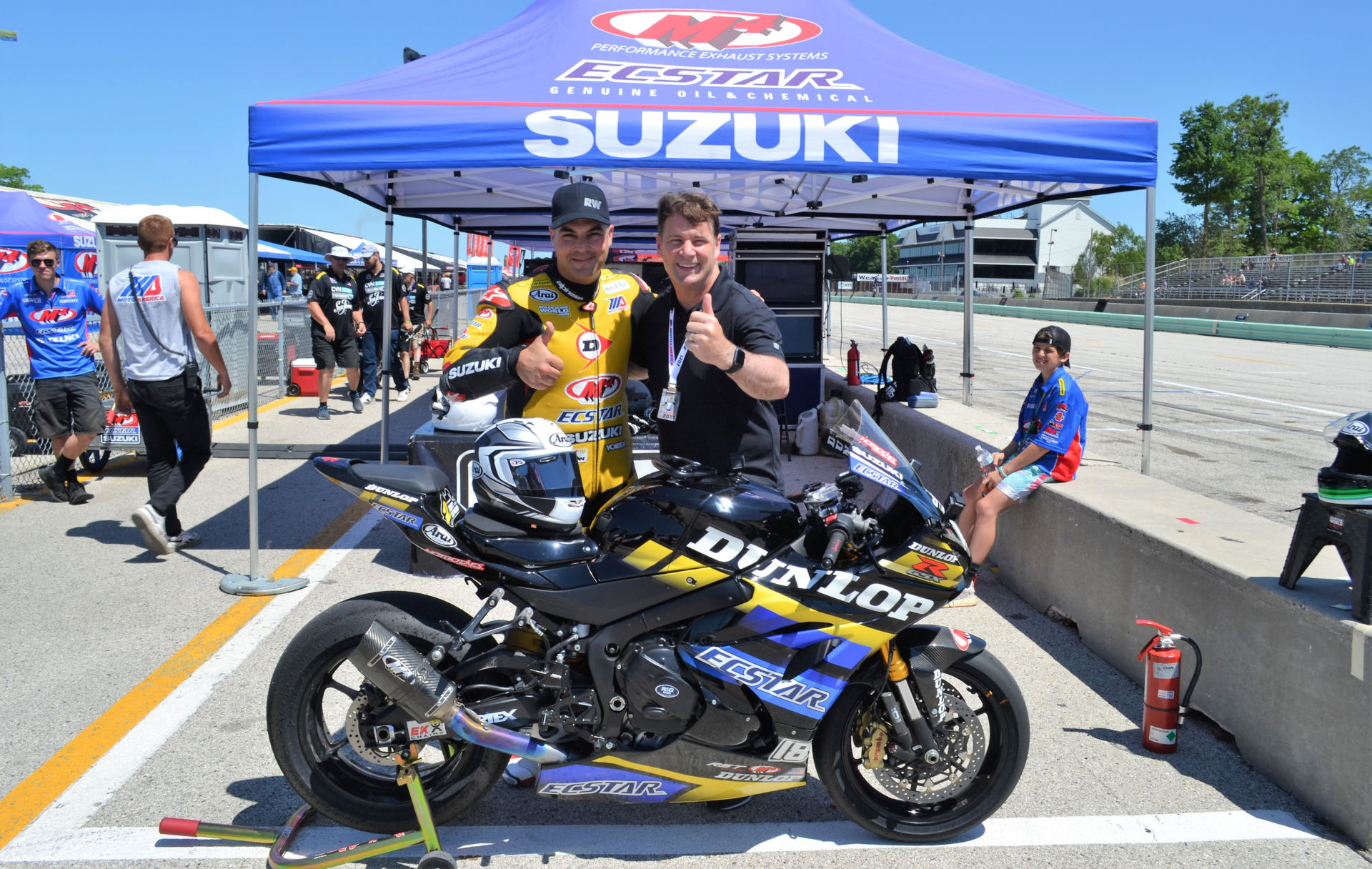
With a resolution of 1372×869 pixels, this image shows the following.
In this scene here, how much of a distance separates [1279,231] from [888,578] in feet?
290

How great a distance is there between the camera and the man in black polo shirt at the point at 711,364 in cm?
299

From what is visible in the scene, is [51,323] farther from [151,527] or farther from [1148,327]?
[1148,327]

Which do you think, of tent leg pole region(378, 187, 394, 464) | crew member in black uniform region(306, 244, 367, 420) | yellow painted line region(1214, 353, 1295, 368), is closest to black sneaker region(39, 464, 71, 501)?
tent leg pole region(378, 187, 394, 464)

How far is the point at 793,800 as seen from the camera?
11.0ft

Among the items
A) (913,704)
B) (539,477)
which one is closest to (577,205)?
(539,477)

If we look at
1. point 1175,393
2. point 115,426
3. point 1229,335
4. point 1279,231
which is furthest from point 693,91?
point 1279,231

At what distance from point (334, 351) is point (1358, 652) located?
1152cm

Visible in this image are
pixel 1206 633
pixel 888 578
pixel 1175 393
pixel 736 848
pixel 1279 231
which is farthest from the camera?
pixel 1279 231

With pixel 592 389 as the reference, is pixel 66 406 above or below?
below

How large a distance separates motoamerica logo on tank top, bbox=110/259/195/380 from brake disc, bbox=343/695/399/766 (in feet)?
12.7

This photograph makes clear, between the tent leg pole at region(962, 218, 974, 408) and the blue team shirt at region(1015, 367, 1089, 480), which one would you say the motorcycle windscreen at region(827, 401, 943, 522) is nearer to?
the blue team shirt at region(1015, 367, 1089, 480)

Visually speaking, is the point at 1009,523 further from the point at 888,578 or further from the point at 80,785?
the point at 80,785

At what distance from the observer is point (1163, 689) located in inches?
143

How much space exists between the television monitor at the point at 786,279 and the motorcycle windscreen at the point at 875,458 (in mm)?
7989
